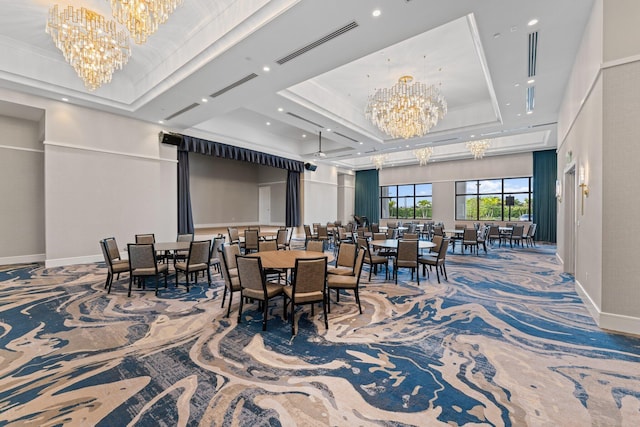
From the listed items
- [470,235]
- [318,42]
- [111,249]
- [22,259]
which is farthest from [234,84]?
[470,235]

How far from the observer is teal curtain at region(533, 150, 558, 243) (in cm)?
1220

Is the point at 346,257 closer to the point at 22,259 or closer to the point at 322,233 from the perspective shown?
the point at 322,233

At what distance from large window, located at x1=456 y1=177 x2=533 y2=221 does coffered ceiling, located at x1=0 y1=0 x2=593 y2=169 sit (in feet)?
15.0

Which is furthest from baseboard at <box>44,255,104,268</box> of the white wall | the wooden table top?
the wooden table top

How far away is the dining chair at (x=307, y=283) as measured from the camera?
11.2ft

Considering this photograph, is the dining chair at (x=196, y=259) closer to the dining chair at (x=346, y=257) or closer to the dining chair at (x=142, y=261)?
the dining chair at (x=142, y=261)

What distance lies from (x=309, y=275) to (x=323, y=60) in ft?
12.6

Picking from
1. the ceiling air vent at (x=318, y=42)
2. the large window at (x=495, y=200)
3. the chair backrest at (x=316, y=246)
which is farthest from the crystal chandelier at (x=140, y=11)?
the large window at (x=495, y=200)

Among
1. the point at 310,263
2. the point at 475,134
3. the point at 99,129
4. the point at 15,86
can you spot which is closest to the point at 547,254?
the point at 475,134

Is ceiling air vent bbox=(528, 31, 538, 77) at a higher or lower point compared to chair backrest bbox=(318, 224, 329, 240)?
higher

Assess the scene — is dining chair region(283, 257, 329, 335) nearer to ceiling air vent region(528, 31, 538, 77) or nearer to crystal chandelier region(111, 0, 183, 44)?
crystal chandelier region(111, 0, 183, 44)

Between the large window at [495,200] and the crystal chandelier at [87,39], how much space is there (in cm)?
1441

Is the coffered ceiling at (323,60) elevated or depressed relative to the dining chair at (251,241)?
elevated

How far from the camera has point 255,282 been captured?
3607 mm
